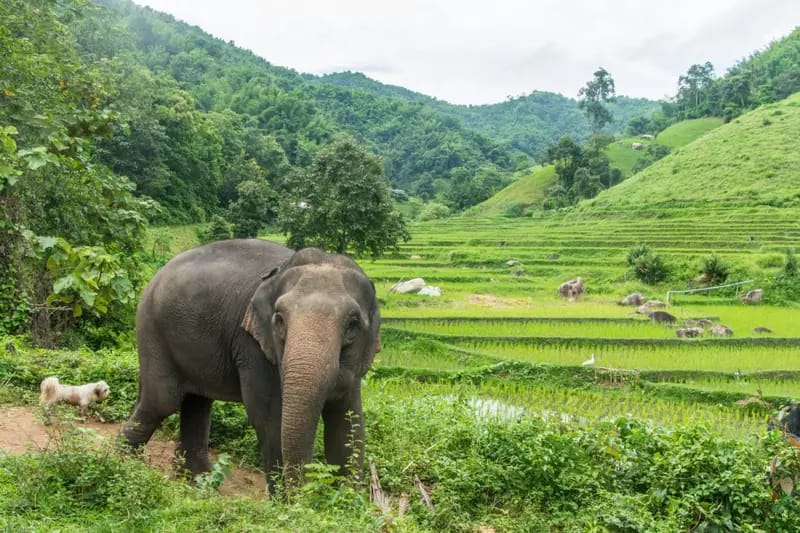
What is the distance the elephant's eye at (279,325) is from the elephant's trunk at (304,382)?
0.61 ft

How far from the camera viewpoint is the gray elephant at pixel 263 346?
5059mm

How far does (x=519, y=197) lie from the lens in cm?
7625

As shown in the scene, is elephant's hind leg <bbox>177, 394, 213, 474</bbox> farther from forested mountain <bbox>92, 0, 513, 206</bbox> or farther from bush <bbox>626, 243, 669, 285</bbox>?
forested mountain <bbox>92, 0, 513, 206</bbox>

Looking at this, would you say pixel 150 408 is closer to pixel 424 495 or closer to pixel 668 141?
pixel 424 495

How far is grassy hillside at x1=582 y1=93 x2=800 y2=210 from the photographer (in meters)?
49.3

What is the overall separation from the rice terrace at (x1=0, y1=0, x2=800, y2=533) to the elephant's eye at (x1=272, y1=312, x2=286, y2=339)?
0.03 m

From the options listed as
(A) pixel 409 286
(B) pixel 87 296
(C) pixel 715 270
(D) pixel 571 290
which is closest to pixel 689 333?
(D) pixel 571 290

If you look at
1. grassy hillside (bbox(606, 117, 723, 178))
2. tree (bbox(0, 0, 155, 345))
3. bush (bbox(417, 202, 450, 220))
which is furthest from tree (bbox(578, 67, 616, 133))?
tree (bbox(0, 0, 155, 345))

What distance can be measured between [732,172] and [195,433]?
183 ft

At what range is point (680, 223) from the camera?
44.6m

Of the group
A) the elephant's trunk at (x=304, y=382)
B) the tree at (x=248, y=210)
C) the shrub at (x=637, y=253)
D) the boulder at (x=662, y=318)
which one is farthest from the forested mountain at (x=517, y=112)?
the elephant's trunk at (x=304, y=382)

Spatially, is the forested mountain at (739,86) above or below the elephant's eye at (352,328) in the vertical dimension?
above

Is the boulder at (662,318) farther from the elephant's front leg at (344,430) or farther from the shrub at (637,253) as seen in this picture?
the elephant's front leg at (344,430)

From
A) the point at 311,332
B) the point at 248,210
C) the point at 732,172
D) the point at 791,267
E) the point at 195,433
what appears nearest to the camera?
the point at 311,332
